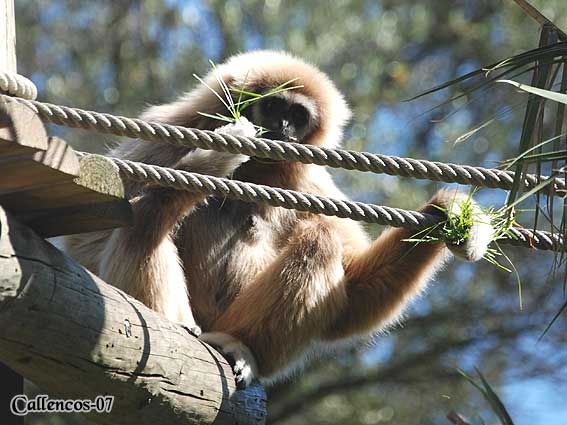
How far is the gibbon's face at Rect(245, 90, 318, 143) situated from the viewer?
631cm

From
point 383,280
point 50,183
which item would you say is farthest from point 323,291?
point 50,183

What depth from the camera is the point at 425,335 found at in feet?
37.8

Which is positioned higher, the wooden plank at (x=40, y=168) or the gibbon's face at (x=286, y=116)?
the gibbon's face at (x=286, y=116)

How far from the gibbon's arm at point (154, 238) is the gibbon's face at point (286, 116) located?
1356 mm

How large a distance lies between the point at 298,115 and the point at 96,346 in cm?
350

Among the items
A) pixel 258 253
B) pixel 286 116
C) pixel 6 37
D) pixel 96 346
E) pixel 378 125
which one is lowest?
pixel 96 346

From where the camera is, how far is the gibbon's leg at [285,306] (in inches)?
206

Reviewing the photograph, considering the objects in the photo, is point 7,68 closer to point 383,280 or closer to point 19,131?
point 19,131

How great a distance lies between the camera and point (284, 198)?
4191mm

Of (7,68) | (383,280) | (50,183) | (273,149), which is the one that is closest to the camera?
(50,183)

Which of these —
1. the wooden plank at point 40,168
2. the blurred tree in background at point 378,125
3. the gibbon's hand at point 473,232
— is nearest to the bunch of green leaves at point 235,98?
the gibbon's hand at point 473,232

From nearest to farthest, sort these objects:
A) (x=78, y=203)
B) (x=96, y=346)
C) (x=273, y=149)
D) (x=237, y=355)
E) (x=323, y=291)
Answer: (x=78, y=203) → (x=96, y=346) → (x=273, y=149) → (x=237, y=355) → (x=323, y=291)

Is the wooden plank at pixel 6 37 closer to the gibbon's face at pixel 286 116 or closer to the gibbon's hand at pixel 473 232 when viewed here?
the gibbon's hand at pixel 473 232

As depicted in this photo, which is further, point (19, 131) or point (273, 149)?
point (273, 149)
